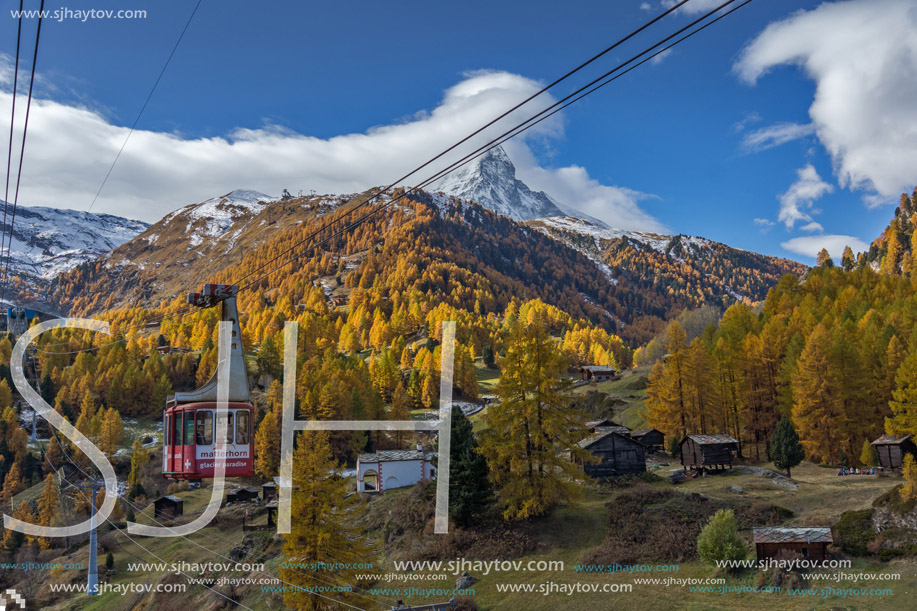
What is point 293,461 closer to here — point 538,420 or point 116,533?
point 538,420

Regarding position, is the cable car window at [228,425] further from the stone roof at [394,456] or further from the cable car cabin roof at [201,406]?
the stone roof at [394,456]

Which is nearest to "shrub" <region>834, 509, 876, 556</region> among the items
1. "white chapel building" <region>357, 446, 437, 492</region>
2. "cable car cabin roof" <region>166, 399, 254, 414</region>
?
"cable car cabin roof" <region>166, 399, 254, 414</region>

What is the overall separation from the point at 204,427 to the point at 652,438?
56.2 metres

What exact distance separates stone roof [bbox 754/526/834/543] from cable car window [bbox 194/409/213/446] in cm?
2647

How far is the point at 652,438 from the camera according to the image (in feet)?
223

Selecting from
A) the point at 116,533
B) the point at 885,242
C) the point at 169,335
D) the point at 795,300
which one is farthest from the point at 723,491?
the point at 885,242

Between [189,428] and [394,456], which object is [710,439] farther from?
[189,428]

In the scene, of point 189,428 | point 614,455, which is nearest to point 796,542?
point 614,455

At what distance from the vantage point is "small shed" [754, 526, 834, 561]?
29.0 meters

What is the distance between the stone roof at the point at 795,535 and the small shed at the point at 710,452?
69.5ft

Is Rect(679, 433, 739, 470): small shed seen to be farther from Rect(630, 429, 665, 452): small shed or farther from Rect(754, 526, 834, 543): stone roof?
Rect(754, 526, 834, 543): stone roof

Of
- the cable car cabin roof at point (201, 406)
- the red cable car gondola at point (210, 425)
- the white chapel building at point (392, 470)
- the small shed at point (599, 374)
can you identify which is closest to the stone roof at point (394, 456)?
the white chapel building at point (392, 470)

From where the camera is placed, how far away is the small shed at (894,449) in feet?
153

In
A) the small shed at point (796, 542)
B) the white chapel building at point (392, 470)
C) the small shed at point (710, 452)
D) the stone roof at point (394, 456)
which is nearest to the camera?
the small shed at point (796, 542)
